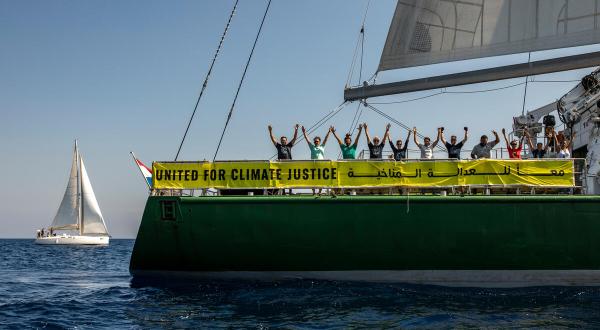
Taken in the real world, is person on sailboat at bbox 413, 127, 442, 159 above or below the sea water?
above

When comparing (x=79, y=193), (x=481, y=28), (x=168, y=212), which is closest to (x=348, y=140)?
(x=481, y=28)

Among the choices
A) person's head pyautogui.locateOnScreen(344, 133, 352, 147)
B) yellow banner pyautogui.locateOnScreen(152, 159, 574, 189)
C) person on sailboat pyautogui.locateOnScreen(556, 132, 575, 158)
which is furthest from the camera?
person's head pyautogui.locateOnScreen(344, 133, 352, 147)

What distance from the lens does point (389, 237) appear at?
39.9 ft

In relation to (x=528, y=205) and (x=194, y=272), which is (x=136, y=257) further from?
(x=528, y=205)

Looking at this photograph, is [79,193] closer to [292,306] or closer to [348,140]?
[348,140]

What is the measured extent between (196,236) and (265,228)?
56.5 inches

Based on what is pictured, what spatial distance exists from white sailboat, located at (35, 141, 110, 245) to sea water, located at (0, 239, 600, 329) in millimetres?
48899

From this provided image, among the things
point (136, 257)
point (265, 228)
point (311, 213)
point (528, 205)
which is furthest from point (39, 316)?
point (528, 205)

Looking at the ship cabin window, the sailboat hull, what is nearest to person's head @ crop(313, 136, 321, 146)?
the ship cabin window

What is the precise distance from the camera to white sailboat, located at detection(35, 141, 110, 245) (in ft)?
195

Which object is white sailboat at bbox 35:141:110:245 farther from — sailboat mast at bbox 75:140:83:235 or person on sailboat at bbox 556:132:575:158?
person on sailboat at bbox 556:132:575:158

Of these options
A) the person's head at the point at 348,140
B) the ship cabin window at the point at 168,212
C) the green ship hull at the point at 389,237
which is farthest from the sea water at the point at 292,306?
the person's head at the point at 348,140

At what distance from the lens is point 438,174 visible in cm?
1250

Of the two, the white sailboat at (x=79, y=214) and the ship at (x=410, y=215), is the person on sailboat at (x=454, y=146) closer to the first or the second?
the ship at (x=410, y=215)
